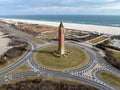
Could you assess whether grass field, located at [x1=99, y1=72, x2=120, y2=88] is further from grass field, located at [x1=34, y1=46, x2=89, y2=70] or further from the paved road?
grass field, located at [x1=34, y1=46, x2=89, y2=70]

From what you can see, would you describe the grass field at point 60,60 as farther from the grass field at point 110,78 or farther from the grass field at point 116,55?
the grass field at point 116,55

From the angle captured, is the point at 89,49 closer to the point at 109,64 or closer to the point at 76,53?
the point at 76,53

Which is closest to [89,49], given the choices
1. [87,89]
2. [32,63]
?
[32,63]

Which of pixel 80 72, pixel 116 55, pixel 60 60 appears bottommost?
pixel 80 72

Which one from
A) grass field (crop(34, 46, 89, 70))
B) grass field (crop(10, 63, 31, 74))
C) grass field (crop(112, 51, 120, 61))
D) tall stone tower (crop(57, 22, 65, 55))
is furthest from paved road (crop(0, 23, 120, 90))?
tall stone tower (crop(57, 22, 65, 55))

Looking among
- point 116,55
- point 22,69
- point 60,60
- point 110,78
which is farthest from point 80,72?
point 116,55

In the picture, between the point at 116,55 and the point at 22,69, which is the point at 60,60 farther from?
the point at 116,55
